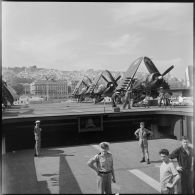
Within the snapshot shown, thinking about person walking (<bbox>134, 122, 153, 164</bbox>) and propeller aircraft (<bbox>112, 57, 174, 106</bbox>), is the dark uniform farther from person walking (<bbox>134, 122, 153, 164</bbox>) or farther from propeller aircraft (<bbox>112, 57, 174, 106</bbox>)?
propeller aircraft (<bbox>112, 57, 174, 106</bbox>)

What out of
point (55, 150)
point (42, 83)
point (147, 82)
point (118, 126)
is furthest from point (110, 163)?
point (42, 83)

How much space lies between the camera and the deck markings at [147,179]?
220 inches

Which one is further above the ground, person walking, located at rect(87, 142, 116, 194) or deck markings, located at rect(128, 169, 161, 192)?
person walking, located at rect(87, 142, 116, 194)

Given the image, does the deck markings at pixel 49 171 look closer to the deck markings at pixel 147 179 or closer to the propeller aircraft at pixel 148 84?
the deck markings at pixel 147 179

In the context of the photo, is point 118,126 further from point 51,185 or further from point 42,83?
point 42,83

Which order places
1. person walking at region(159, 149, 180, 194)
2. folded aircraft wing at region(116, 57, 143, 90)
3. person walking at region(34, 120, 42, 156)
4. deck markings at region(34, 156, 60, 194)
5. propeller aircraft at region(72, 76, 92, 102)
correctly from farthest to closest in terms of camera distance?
1. propeller aircraft at region(72, 76, 92, 102)
2. folded aircraft wing at region(116, 57, 143, 90)
3. person walking at region(34, 120, 42, 156)
4. deck markings at region(34, 156, 60, 194)
5. person walking at region(159, 149, 180, 194)

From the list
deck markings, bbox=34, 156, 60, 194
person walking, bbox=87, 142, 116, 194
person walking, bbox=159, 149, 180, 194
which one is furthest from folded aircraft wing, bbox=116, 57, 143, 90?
person walking, bbox=159, 149, 180, 194

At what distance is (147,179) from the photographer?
6.00 metres

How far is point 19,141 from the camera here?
993 centimetres

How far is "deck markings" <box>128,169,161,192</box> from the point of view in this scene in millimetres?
5587

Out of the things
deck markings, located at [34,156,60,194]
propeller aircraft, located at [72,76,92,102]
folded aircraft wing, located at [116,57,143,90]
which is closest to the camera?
deck markings, located at [34,156,60,194]

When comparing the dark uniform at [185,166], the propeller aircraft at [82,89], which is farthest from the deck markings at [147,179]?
the propeller aircraft at [82,89]

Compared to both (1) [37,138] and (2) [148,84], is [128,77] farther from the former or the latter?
(1) [37,138]

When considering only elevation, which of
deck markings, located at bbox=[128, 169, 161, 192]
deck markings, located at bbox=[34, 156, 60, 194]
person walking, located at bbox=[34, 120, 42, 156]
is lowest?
deck markings, located at bbox=[34, 156, 60, 194]
